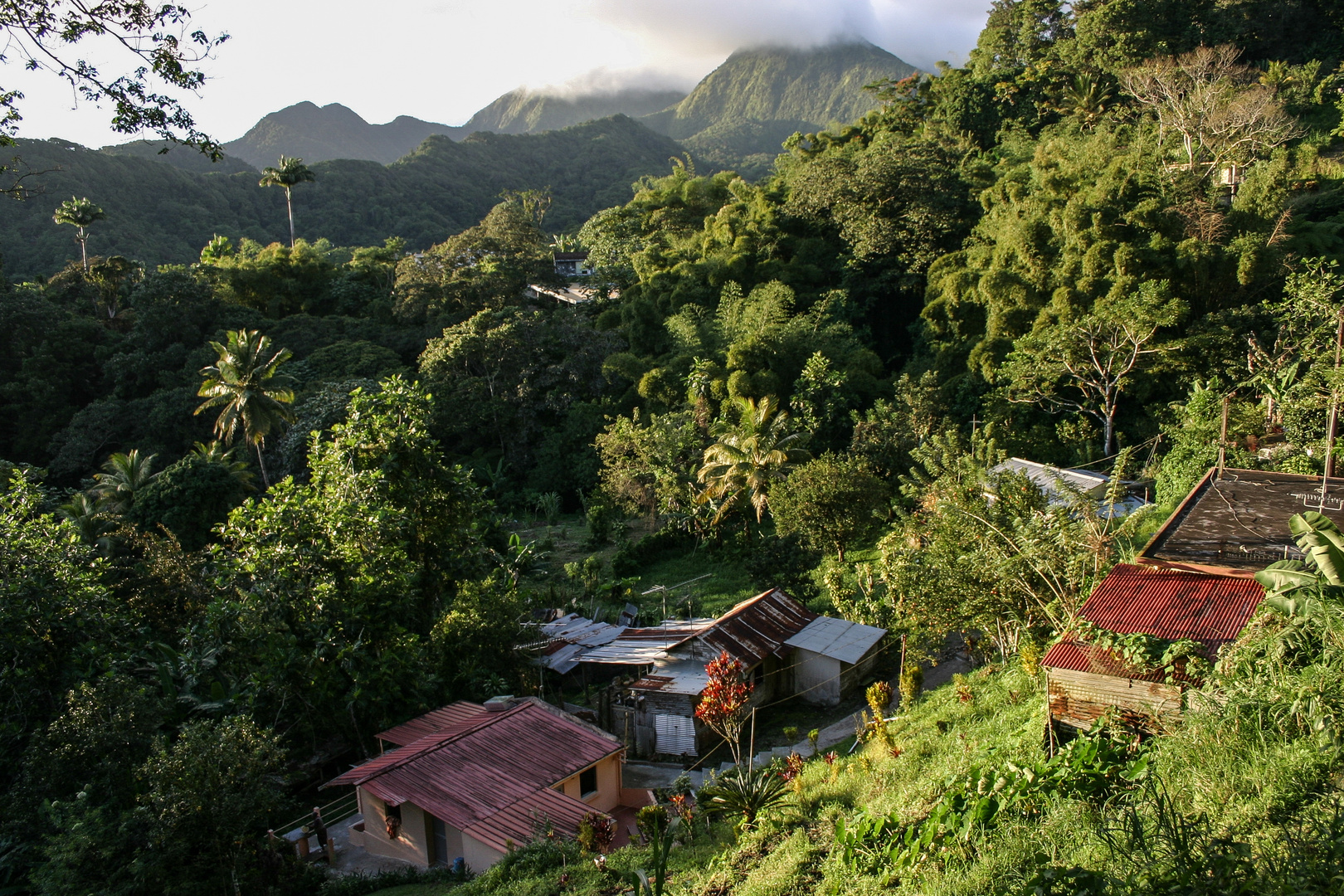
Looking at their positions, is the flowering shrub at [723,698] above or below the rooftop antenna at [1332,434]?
below

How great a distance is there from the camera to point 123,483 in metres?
20.6

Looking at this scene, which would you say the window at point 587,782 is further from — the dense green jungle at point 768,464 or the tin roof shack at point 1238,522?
the tin roof shack at point 1238,522

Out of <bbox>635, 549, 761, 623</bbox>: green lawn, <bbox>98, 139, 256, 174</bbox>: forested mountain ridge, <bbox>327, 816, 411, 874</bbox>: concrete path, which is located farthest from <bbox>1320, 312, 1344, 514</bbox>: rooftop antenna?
<bbox>98, 139, 256, 174</bbox>: forested mountain ridge

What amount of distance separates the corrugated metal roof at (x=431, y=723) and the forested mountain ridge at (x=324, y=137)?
97644 millimetres

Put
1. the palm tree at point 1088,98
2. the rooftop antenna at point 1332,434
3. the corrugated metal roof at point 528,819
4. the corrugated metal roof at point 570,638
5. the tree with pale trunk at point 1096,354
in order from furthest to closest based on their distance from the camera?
the palm tree at point 1088,98 → the tree with pale trunk at point 1096,354 → the corrugated metal roof at point 570,638 → the rooftop antenna at point 1332,434 → the corrugated metal roof at point 528,819

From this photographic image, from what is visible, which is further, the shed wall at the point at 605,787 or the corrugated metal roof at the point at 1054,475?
the corrugated metal roof at the point at 1054,475

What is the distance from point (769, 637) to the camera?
1359 cm

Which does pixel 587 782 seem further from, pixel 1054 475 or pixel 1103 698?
pixel 1054 475

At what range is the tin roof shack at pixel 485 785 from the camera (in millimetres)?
8953

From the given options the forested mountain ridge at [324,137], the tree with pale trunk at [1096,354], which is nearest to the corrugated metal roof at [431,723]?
the tree with pale trunk at [1096,354]

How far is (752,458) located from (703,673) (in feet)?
25.6

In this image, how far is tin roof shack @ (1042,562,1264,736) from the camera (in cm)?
658

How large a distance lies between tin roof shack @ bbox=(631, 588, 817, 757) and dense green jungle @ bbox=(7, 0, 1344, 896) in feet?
6.17

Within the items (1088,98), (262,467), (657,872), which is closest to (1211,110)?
(1088,98)
